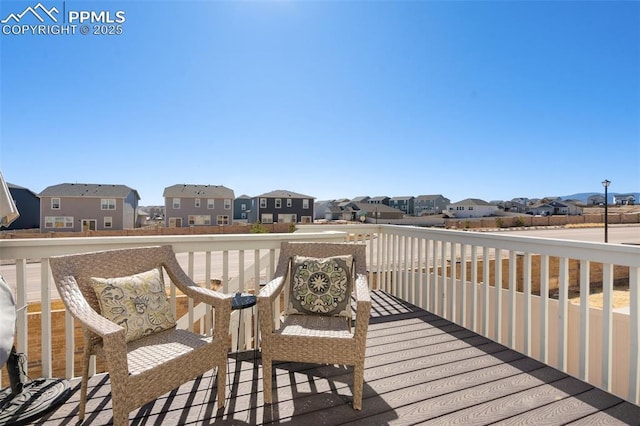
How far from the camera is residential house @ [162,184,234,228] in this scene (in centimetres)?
2809

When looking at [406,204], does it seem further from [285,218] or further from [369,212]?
[285,218]

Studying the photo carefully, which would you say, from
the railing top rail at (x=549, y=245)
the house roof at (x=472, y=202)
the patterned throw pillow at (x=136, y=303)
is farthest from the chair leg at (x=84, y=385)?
the house roof at (x=472, y=202)

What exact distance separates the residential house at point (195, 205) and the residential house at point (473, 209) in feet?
126

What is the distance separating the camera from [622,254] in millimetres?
1971

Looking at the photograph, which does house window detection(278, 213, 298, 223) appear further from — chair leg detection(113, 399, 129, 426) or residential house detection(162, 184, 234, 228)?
chair leg detection(113, 399, 129, 426)

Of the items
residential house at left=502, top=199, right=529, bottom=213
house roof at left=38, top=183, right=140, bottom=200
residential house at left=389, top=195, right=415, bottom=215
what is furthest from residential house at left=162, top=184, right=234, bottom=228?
residential house at left=502, top=199, right=529, bottom=213

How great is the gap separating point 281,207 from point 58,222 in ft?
60.8

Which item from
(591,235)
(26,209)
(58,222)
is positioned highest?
(26,209)

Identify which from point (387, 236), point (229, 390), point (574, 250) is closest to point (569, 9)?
point (387, 236)

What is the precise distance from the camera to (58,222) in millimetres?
23984

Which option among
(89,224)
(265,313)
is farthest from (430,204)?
(265,313)

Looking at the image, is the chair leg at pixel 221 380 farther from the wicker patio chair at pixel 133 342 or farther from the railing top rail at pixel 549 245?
the railing top rail at pixel 549 245

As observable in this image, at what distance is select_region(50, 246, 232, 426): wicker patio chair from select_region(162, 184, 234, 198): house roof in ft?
92.4

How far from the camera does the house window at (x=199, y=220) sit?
93.2ft
